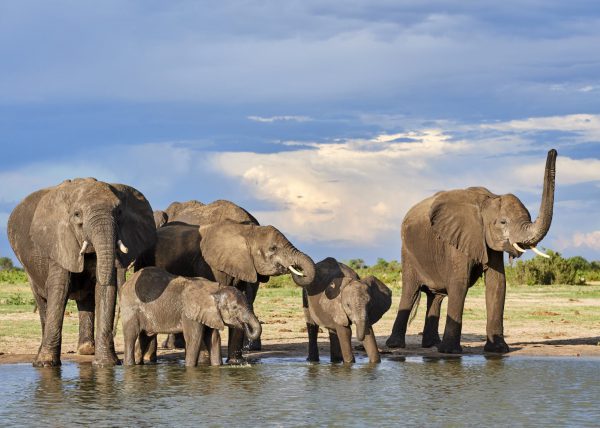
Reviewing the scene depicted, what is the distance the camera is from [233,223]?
18734 millimetres

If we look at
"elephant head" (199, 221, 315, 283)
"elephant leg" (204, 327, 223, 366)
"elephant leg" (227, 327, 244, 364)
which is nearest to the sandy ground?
"elephant leg" (227, 327, 244, 364)

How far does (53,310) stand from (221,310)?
8.59 feet

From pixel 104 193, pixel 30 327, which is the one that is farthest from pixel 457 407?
pixel 30 327

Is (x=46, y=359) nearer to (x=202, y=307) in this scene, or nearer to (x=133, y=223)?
(x=133, y=223)

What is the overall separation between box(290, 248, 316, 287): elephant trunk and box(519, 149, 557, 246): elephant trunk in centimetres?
398

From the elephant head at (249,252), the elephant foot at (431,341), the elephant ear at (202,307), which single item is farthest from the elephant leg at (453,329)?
the elephant ear at (202,307)

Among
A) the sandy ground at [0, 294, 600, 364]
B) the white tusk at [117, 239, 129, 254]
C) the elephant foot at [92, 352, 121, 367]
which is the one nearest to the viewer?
the white tusk at [117, 239, 129, 254]

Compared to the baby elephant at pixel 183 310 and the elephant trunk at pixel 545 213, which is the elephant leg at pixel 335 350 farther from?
the elephant trunk at pixel 545 213

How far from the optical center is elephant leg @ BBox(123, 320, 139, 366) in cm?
1681

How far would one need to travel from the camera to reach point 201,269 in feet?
61.2

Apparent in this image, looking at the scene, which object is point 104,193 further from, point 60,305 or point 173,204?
point 173,204

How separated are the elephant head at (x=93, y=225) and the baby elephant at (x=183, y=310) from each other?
589mm

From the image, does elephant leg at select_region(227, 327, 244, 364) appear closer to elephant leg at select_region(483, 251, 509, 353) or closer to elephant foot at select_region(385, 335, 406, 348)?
elephant foot at select_region(385, 335, 406, 348)

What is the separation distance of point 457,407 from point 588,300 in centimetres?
2346
